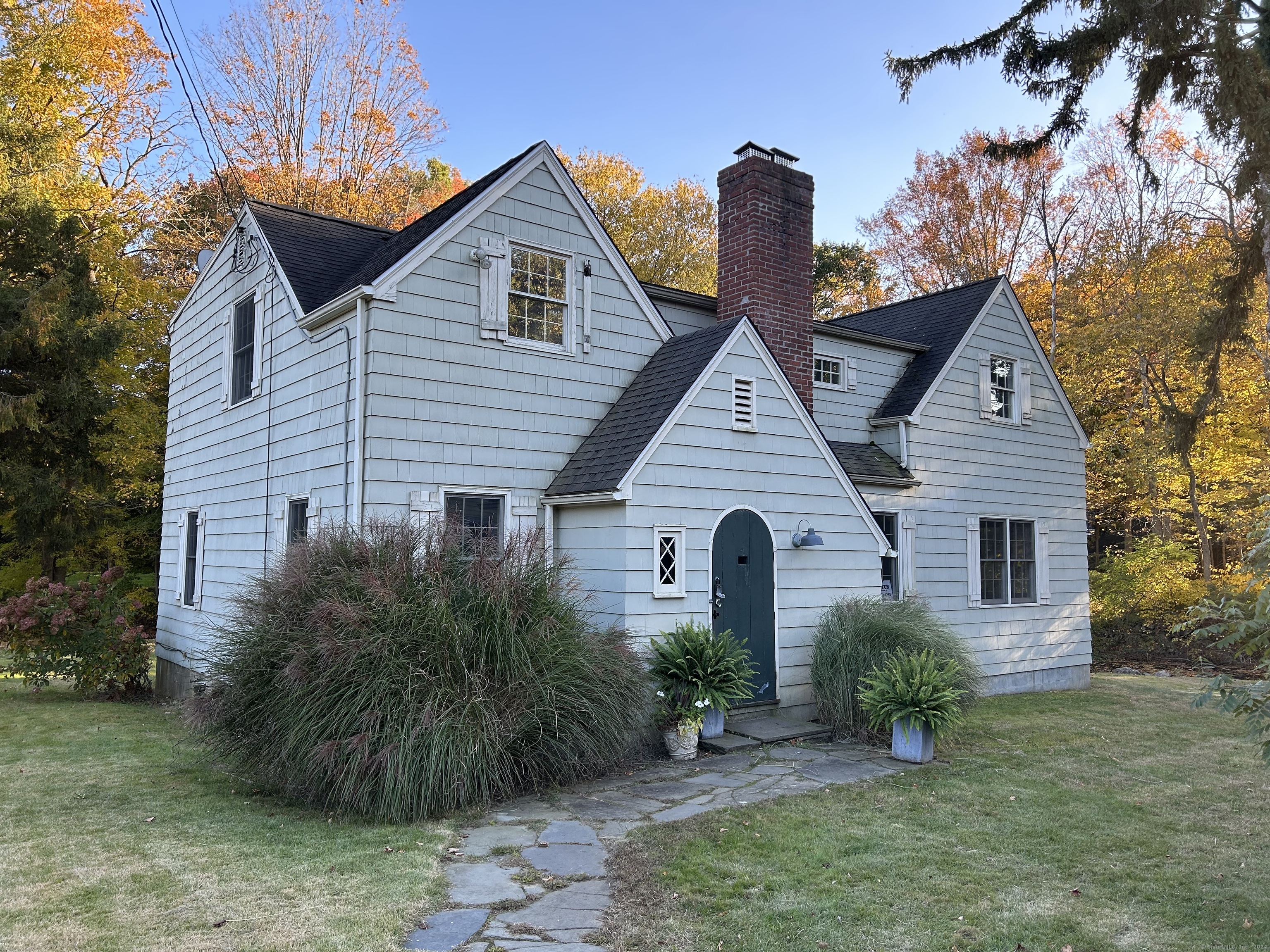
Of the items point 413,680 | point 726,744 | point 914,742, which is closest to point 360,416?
point 413,680

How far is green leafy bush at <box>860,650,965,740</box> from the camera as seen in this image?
7.70 meters

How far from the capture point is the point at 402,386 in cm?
852

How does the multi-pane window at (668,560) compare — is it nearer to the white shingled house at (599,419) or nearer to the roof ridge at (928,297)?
the white shingled house at (599,419)

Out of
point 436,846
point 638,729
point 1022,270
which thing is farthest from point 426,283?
point 1022,270

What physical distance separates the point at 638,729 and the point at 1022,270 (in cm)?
2274

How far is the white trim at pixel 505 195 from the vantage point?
861 centimetres

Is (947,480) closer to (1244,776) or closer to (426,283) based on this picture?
(1244,776)

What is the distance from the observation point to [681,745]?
7867mm

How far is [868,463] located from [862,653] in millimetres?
3988

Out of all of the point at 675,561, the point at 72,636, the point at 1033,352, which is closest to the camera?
the point at 675,561

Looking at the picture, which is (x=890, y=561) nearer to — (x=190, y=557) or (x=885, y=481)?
(x=885, y=481)

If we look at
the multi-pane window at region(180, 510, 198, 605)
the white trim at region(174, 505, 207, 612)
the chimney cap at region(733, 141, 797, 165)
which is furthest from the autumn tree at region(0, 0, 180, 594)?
the chimney cap at region(733, 141, 797, 165)

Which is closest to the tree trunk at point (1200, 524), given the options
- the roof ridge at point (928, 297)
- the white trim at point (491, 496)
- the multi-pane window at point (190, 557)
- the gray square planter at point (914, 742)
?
the roof ridge at point (928, 297)

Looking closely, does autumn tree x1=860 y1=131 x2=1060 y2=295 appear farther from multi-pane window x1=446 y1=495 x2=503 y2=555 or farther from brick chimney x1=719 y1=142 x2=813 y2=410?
multi-pane window x1=446 y1=495 x2=503 y2=555
